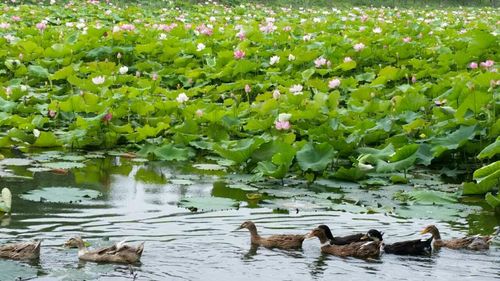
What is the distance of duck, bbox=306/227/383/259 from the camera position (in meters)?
5.73

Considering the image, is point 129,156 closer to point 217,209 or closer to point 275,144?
point 275,144

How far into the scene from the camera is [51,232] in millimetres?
6094

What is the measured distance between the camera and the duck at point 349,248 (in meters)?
5.73

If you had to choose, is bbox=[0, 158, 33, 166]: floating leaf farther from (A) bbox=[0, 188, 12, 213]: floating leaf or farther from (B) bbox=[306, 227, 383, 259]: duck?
(B) bbox=[306, 227, 383, 259]: duck

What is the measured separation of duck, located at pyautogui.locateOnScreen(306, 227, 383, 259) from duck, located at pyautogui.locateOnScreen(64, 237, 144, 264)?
121cm

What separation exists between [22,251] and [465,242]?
2.82 metres

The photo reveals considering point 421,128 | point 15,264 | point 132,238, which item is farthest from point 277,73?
point 15,264

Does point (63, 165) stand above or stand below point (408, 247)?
above

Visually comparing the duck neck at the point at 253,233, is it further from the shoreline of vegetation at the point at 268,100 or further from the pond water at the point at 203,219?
the shoreline of vegetation at the point at 268,100

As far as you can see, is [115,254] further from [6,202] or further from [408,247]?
[408,247]

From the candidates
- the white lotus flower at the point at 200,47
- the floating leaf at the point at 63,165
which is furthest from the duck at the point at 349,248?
the white lotus flower at the point at 200,47

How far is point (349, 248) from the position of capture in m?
5.82

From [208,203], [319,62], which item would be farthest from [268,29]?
[208,203]

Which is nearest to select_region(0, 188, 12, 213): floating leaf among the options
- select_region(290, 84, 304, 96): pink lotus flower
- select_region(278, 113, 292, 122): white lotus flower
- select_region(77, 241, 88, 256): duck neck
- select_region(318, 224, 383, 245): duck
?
select_region(77, 241, 88, 256): duck neck
